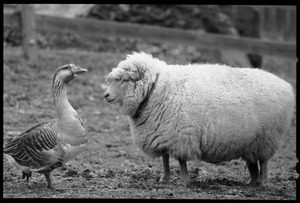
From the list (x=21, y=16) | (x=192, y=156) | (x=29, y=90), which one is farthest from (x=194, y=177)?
(x=21, y=16)

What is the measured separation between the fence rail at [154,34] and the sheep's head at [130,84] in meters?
5.62

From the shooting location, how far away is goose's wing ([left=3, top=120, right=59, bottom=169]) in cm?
637

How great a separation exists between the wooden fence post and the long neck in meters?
6.30

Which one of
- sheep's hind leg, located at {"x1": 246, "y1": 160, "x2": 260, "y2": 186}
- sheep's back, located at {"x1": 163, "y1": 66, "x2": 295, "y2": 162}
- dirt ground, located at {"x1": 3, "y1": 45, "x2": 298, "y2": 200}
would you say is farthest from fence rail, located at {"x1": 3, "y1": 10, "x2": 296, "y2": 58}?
sheep's hind leg, located at {"x1": 246, "y1": 160, "x2": 260, "y2": 186}

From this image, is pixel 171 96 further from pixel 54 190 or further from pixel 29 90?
pixel 29 90

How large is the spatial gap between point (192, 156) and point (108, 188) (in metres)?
1.19

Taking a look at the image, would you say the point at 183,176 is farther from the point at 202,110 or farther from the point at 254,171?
the point at 254,171

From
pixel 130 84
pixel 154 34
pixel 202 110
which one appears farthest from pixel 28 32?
pixel 202 110

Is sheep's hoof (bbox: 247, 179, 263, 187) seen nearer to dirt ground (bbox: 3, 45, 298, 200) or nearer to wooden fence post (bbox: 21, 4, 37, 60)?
dirt ground (bbox: 3, 45, 298, 200)

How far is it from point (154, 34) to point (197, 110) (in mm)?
5987

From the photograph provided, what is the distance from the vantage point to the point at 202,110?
730 centimetres

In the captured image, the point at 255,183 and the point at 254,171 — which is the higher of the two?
the point at 254,171

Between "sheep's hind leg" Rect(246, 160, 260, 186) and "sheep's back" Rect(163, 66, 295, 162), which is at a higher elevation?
"sheep's back" Rect(163, 66, 295, 162)

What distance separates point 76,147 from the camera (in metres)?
6.43
